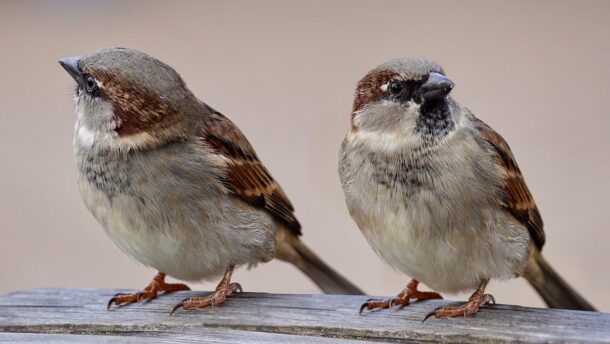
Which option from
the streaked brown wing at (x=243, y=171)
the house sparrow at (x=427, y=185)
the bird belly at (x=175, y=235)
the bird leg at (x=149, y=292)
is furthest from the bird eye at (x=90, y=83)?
the house sparrow at (x=427, y=185)

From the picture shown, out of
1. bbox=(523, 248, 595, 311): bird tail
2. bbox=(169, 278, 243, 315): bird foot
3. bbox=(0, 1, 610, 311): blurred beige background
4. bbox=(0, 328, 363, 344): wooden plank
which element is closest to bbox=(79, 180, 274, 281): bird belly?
bbox=(169, 278, 243, 315): bird foot

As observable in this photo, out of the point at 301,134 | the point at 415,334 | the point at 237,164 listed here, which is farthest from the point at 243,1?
the point at 415,334

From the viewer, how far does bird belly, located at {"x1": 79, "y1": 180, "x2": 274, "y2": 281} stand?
4152 millimetres

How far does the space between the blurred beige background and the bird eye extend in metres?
2.63


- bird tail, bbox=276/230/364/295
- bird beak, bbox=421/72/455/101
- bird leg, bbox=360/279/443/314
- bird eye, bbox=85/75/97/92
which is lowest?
bird leg, bbox=360/279/443/314

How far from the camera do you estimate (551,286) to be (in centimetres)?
460

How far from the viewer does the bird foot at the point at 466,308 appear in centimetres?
393

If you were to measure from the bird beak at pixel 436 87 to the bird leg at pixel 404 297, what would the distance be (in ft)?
2.17

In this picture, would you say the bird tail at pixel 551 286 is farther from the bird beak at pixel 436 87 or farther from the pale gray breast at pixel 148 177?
the pale gray breast at pixel 148 177

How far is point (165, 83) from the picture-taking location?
4.07 meters

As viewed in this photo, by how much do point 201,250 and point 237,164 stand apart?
337 millimetres

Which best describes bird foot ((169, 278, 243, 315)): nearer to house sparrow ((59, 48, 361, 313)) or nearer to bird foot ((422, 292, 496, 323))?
house sparrow ((59, 48, 361, 313))

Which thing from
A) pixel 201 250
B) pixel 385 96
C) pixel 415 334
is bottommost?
pixel 415 334

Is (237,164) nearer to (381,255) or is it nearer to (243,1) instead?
(381,255)
